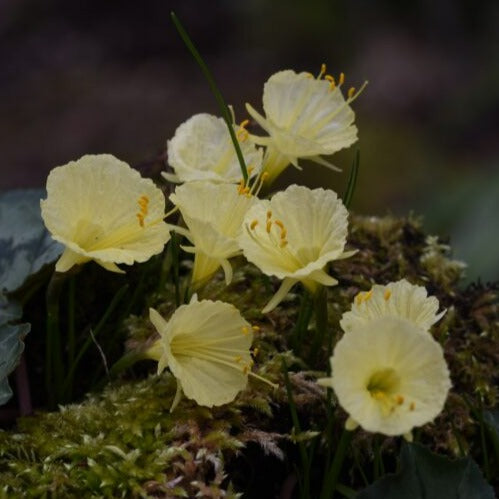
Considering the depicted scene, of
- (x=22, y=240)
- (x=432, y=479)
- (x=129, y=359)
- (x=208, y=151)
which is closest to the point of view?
(x=432, y=479)

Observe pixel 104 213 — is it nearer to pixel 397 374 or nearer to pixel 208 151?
pixel 208 151

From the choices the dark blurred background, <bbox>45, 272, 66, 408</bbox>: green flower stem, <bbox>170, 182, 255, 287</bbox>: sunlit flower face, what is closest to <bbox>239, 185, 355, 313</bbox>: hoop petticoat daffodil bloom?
<bbox>170, 182, 255, 287</bbox>: sunlit flower face

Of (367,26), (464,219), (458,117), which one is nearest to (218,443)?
(464,219)

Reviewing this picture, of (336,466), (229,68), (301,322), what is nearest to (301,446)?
(336,466)

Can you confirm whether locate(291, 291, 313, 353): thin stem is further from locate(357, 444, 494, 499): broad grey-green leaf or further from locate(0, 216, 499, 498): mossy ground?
locate(357, 444, 494, 499): broad grey-green leaf

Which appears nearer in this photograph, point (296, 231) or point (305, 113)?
point (296, 231)

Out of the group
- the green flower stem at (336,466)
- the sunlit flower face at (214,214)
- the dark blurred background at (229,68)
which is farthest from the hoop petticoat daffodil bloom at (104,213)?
the dark blurred background at (229,68)
